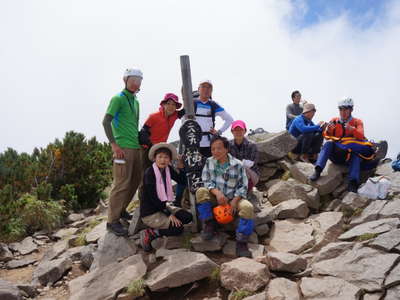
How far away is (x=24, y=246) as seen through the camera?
872cm

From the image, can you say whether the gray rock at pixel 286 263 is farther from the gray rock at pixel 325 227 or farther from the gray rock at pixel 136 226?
the gray rock at pixel 136 226

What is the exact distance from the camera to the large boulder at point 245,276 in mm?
4566

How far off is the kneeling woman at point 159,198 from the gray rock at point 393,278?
10.8 ft

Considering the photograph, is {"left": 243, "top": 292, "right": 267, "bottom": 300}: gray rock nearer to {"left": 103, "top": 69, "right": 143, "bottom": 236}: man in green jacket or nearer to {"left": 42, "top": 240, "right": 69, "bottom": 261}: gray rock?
{"left": 103, "top": 69, "right": 143, "bottom": 236}: man in green jacket

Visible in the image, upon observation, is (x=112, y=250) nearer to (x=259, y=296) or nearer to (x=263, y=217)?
(x=263, y=217)

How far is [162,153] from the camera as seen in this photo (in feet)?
19.5

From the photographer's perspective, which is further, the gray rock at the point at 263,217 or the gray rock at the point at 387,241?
the gray rock at the point at 263,217

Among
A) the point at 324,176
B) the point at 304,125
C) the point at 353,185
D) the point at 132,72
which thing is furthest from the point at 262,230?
the point at 132,72

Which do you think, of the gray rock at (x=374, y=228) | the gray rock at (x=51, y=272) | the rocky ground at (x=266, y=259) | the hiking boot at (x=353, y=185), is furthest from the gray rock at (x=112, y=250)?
the hiking boot at (x=353, y=185)

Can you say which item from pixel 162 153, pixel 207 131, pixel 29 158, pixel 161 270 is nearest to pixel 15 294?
pixel 161 270

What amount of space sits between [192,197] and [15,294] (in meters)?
3.42

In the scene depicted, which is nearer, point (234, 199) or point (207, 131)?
point (234, 199)

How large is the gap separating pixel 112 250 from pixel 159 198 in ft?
4.95

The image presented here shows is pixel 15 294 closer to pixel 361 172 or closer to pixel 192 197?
pixel 192 197
